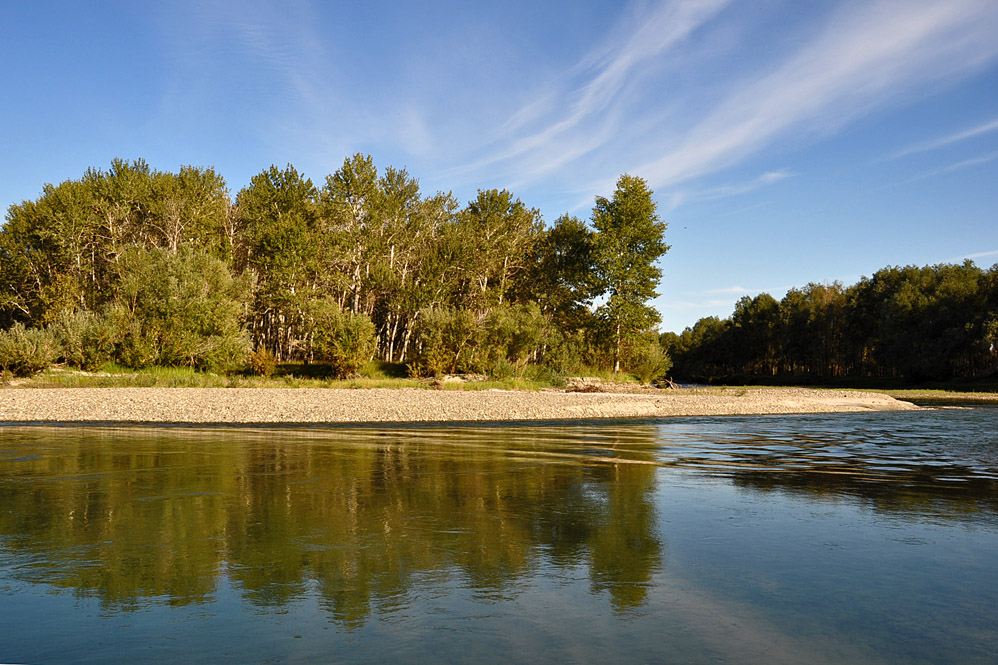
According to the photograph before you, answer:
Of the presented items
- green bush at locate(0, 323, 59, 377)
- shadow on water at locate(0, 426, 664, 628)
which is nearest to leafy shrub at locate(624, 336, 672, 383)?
shadow on water at locate(0, 426, 664, 628)

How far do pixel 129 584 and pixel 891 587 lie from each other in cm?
733

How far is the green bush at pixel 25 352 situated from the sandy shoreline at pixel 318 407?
5.49 m

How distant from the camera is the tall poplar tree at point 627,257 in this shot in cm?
5659

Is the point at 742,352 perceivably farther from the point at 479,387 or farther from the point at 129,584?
the point at 129,584

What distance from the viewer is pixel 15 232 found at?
55219 millimetres

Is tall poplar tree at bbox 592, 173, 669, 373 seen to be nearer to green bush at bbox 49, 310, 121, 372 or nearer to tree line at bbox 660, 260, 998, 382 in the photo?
tree line at bbox 660, 260, 998, 382

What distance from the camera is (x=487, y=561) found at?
6645mm

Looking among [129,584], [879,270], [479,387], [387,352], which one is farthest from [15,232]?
[879,270]

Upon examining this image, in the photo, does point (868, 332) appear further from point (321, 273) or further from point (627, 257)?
point (321, 273)

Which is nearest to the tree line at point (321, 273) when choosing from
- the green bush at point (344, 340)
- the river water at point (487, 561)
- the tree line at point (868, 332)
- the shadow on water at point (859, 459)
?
the green bush at point (344, 340)

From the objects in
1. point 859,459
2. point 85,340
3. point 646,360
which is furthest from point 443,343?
point 859,459

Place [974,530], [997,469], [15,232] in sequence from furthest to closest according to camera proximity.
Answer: [15,232] → [997,469] → [974,530]

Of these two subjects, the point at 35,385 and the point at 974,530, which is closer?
the point at 974,530

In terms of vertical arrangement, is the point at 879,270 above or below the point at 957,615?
above
